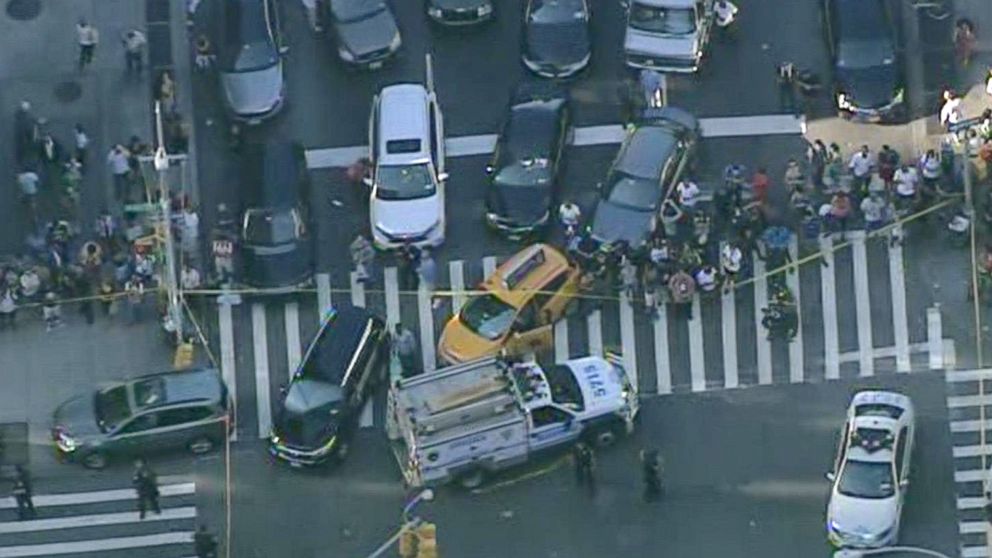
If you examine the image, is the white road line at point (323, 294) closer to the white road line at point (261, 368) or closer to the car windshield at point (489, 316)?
the white road line at point (261, 368)

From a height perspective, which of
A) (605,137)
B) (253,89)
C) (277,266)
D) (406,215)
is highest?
(253,89)

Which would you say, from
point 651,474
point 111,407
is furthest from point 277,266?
point 651,474

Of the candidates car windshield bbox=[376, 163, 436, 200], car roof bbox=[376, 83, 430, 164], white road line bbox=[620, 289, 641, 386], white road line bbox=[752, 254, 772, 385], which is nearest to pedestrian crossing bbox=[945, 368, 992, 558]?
white road line bbox=[752, 254, 772, 385]

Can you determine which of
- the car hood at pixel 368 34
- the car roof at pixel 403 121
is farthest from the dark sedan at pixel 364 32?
the car roof at pixel 403 121

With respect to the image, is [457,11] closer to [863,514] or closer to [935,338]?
[935,338]

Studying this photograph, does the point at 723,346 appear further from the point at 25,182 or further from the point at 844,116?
the point at 25,182

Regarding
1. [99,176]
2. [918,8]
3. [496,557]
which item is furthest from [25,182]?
[918,8]

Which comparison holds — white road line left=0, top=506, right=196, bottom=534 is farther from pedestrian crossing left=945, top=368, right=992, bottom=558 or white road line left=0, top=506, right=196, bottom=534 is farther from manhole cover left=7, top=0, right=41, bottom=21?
pedestrian crossing left=945, top=368, right=992, bottom=558
